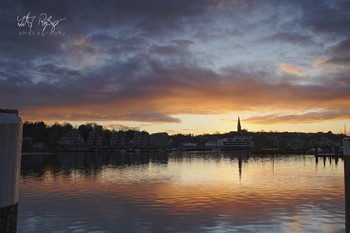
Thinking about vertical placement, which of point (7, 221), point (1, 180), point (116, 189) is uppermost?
point (1, 180)

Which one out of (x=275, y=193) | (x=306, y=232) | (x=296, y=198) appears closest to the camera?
(x=306, y=232)

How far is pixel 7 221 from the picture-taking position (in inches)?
160

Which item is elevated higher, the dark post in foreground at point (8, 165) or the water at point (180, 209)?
the dark post in foreground at point (8, 165)

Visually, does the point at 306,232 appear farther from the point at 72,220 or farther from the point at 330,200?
the point at 72,220

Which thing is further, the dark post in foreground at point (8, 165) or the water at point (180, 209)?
the water at point (180, 209)

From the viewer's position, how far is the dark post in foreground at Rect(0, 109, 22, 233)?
152 inches

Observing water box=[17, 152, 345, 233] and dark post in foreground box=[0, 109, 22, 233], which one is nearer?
dark post in foreground box=[0, 109, 22, 233]

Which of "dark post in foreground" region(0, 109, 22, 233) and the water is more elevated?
"dark post in foreground" region(0, 109, 22, 233)

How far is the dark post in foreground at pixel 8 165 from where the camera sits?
3.85 m

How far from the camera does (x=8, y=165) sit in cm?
393

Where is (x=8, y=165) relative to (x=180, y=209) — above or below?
above

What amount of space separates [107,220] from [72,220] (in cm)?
207

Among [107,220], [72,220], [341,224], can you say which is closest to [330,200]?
[341,224]

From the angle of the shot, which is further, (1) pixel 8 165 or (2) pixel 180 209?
(2) pixel 180 209
